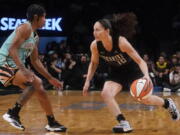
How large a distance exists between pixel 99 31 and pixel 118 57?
407 mm

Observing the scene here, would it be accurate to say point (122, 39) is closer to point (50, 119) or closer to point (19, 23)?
point (50, 119)

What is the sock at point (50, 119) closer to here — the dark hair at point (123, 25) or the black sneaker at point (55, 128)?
the black sneaker at point (55, 128)

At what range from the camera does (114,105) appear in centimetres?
547

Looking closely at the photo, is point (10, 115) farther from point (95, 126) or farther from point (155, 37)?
point (155, 37)

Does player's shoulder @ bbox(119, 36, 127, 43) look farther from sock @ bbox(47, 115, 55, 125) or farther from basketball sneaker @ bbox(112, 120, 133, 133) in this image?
sock @ bbox(47, 115, 55, 125)

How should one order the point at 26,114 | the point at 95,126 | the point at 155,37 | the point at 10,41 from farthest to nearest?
1. the point at 155,37
2. the point at 26,114
3. the point at 95,126
4. the point at 10,41

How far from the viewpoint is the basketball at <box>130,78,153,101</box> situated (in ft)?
17.0

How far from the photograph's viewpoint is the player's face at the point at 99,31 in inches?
211

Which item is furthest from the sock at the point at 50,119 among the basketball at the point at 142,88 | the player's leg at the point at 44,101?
the basketball at the point at 142,88

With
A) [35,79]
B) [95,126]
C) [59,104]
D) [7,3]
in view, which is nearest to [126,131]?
[95,126]

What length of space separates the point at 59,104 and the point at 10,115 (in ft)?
11.9

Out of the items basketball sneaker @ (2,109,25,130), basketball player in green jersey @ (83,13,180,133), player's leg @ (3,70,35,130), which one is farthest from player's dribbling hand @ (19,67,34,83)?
basketball player in green jersey @ (83,13,180,133)

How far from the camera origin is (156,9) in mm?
16125

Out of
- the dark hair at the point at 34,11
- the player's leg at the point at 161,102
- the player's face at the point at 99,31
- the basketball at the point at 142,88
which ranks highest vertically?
the dark hair at the point at 34,11
